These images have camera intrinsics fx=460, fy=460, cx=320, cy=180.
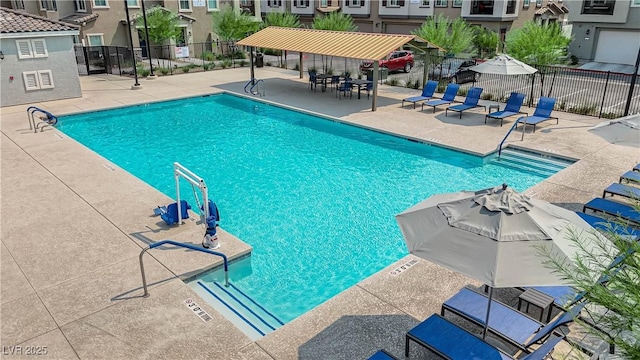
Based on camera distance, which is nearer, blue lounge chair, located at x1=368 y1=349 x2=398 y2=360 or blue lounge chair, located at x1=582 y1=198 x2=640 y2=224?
blue lounge chair, located at x1=368 y1=349 x2=398 y2=360

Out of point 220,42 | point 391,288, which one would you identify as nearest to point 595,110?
point 391,288

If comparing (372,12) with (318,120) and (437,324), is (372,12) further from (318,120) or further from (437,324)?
(437,324)

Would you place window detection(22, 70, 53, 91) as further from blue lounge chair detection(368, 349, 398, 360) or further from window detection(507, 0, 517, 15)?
window detection(507, 0, 517, 15)

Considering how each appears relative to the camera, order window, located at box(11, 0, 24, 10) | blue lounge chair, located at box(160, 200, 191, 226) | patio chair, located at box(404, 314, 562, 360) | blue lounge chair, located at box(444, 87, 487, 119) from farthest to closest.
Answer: window, located at box(11, 0, 24, 10), blue lounge chair, located at box(444, 87, 487, 119), blue lounge chair, located at box(160, 200, 191, 226), patio chair, located at box(404, 314, 562, 360)

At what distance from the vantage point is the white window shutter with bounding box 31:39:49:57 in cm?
2145

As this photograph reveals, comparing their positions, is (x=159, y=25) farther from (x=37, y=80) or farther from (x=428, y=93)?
(x=428, y=93)

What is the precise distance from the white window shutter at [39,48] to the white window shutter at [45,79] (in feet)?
2.81

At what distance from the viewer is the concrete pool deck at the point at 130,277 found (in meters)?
6.76

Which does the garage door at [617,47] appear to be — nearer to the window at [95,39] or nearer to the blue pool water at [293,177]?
the blue pool water at [293,177]

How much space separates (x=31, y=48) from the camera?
70.2 feet

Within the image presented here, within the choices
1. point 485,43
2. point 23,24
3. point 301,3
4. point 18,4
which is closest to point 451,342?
point 23,24

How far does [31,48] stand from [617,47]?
140 ft

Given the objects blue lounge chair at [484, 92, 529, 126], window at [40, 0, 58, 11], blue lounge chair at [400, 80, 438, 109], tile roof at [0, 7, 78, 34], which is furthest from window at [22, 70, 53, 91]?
blue lounge chair at [484, 92, 529, 126]

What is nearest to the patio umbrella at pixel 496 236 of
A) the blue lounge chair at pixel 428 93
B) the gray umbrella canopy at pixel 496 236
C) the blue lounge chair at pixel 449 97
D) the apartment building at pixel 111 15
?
the gray umbrella canopy at pixel 496 236
